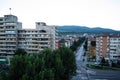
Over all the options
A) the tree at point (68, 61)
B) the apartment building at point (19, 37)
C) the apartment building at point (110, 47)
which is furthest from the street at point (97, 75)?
the apartment building at point (110, 47)

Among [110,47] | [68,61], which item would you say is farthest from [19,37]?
[110,47]

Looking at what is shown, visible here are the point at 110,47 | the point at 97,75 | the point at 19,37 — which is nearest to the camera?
the point at 97,75

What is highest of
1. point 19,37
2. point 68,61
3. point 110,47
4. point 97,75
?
point 19,37

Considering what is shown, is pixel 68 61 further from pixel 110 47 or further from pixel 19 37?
pixel 110 47

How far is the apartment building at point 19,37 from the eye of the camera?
54.8 meters

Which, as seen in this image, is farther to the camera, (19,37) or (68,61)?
(19,37)

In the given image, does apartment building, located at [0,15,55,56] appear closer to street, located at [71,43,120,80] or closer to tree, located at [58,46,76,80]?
street, located at [71,43,120,80]

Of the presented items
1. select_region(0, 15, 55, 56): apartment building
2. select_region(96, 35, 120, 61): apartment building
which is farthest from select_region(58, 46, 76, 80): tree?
select_region(96, 35, 120, 61): apartment building

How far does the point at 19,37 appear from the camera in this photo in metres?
56.3

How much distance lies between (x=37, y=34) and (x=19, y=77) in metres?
36.2

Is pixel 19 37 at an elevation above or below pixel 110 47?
above

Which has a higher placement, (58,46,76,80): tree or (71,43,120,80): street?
(58,46,76,80): tree

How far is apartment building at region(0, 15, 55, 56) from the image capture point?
54.8 meters

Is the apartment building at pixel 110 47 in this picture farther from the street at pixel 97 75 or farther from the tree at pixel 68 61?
the tree at pixel 68 61
